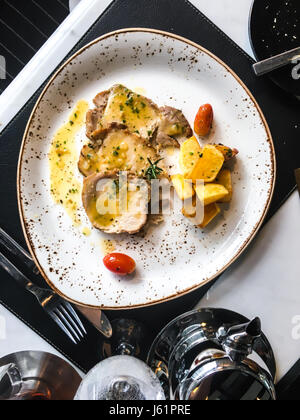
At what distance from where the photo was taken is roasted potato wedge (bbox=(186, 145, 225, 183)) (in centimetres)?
209

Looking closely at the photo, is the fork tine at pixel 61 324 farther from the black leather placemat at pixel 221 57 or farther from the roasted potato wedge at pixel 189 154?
the roasted potato wedge at pixel 189 154

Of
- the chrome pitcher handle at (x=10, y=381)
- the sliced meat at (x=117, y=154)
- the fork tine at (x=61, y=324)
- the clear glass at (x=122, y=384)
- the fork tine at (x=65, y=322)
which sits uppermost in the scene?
the sliced meat at (x=117, y=154)

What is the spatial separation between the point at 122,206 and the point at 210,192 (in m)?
0.42

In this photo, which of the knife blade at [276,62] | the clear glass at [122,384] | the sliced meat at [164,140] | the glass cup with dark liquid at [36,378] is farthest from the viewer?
the sliced meat at [164,140]

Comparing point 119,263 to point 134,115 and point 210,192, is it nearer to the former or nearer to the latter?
point 210,192

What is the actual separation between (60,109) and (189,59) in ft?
2.13

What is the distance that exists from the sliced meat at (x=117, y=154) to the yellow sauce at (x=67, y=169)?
0.07m

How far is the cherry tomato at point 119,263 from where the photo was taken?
Answer: 7.05 feet

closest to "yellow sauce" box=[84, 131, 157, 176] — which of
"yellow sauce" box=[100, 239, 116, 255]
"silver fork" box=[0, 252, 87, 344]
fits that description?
"yellow sauce" box=[100, 239, 116, 255]

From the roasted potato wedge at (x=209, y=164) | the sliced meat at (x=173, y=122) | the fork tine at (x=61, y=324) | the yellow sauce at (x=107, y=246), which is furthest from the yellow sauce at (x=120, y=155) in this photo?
the fork tine at (x=61, y=324)

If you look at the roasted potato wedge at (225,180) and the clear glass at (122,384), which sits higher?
the roasted potato wedge at (225,180)

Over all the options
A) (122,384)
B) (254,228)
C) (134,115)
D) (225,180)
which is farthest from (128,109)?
(122,384)

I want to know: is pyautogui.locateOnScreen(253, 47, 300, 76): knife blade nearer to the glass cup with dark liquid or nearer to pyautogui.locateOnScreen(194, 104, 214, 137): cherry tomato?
pyautogui.locateOnScreen(194, 104, 214, 137): cherry tomato

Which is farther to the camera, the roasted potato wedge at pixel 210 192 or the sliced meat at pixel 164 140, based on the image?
the sliced meat at pixel 164 140
